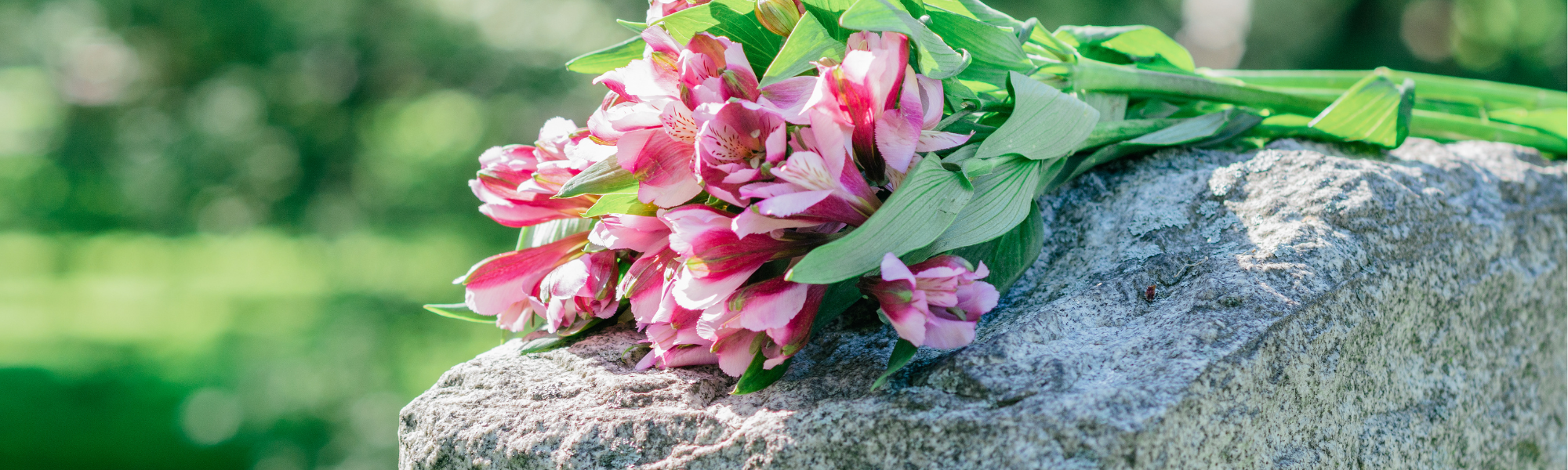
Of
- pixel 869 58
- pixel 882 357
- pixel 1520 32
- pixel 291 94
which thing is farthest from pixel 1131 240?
pixel 1520 32

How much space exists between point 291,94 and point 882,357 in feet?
16.2

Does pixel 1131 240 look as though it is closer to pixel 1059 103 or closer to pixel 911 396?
pixel 1059 103

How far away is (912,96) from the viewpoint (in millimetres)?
706

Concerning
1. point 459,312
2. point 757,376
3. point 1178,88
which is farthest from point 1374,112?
point 459,312

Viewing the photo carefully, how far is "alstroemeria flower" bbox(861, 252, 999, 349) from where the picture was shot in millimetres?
662

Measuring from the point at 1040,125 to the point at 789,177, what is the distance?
0.94 ft

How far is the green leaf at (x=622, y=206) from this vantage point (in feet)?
2.58

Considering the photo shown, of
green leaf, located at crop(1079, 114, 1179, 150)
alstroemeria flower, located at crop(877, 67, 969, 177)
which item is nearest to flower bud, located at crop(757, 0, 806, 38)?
alstroemeria flower, located at crop(877, 67, 969, 177)

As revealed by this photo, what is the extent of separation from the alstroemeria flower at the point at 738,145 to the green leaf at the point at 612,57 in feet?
1.03

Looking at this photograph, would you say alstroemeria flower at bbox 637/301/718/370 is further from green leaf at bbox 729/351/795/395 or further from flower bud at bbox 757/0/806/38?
flower bud at bbox 757/0/806/38

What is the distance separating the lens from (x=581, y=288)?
859 millimetres

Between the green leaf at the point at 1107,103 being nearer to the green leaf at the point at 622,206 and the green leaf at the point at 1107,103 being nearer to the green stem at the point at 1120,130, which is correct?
the green stem at the point at 1120,130

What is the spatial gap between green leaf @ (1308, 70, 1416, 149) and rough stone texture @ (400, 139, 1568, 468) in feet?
0.11

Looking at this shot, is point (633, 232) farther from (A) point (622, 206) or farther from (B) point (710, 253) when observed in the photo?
(B) point (710, 253)
